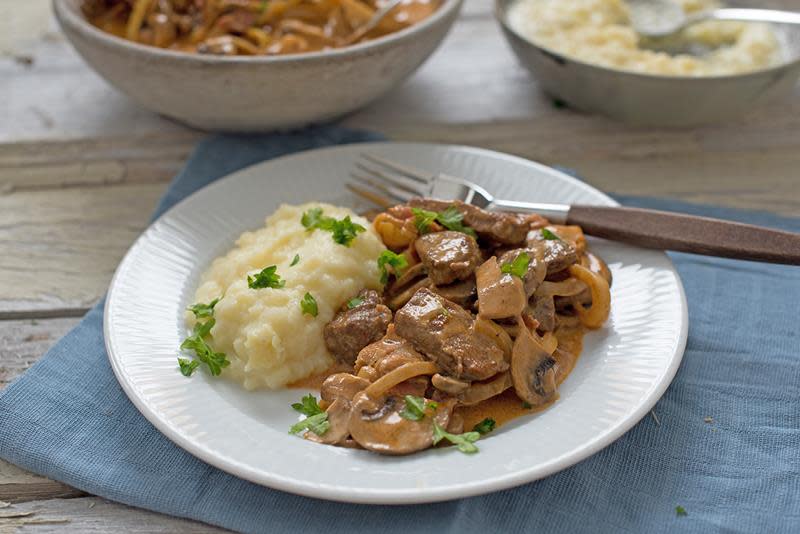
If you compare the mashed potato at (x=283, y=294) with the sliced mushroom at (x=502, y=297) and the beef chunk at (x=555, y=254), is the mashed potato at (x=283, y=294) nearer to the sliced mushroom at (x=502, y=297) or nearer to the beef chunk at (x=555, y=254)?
the sliced mushroom at (x=502, y=297)

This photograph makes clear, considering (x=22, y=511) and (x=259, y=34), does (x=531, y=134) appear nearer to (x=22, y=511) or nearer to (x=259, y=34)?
(x=259, y=34)

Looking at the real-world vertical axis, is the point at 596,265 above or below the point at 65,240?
above

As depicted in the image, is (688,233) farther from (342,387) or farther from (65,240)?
(65,240)

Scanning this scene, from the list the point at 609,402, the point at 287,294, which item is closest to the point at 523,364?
the point at 609,402

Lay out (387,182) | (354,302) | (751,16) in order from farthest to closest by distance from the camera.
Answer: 1. (751,16)
2. (387,182)
3. (354,302)

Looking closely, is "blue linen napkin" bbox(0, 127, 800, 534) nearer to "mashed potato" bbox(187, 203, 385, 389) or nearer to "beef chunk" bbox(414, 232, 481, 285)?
"mashed potato" bbox(187, 203, 385, 389)

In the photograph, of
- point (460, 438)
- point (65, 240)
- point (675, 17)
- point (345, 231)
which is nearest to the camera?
point (460, 438)

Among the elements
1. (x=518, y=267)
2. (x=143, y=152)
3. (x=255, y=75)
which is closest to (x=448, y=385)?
(x=518, y=267)
